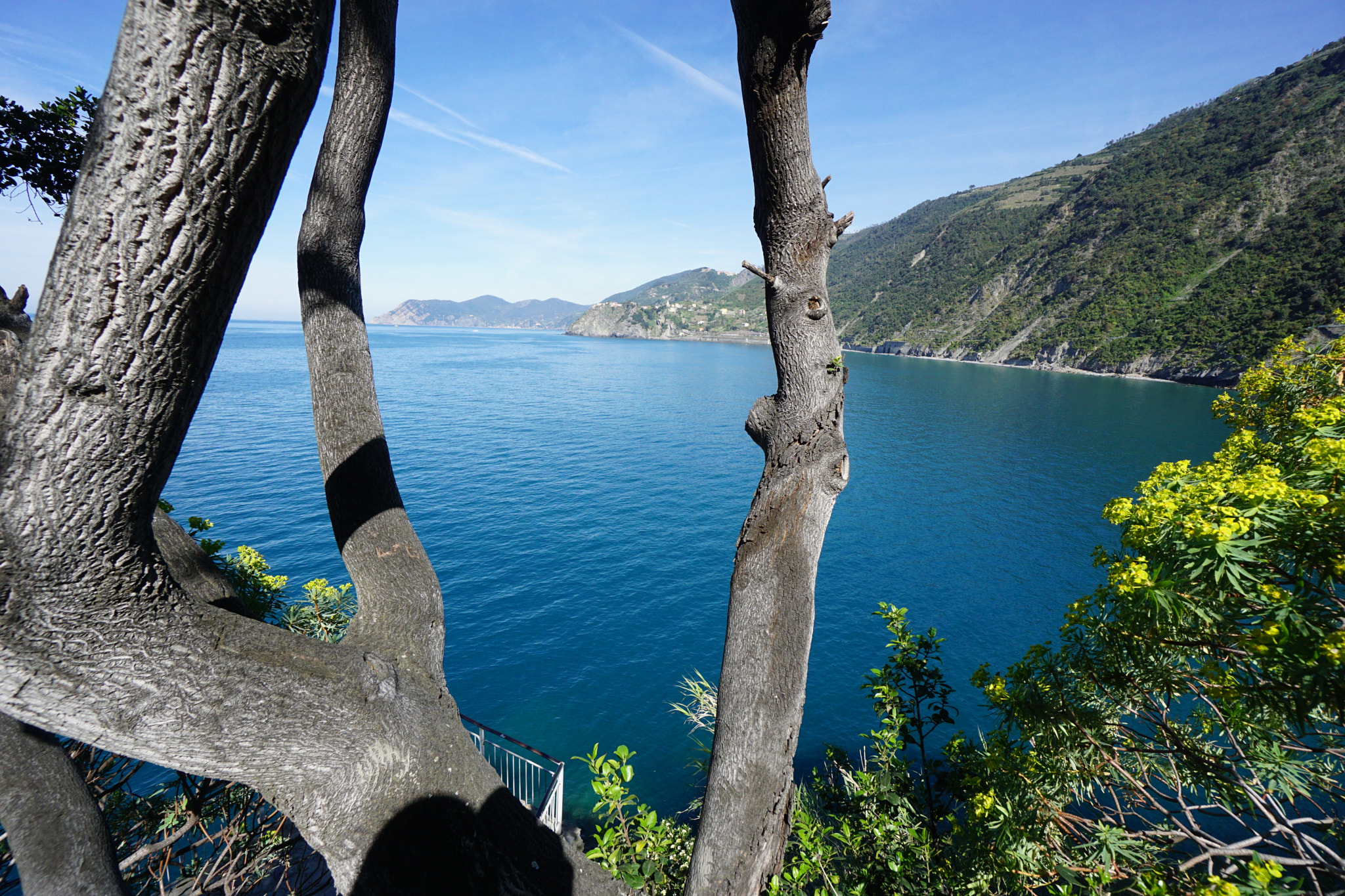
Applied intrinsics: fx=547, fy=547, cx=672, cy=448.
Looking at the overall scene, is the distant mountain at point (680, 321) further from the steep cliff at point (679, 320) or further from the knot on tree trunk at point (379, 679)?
the knot on tree trunk at point (379, 679)

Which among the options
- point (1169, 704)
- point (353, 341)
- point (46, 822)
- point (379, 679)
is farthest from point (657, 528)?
point (379, 679)

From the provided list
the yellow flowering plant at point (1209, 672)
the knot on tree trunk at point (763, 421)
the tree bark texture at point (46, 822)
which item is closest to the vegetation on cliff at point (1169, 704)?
the yellow flowering plant at point (1209, 672)

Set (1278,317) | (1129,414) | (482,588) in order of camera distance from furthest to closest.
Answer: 1. (1278,317)
2. (1129,414)
3. (482,588)

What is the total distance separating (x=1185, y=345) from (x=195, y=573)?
82333 millimetres

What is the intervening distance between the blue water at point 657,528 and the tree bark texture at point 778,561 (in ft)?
31.4

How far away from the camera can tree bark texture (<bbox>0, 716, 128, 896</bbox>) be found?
7.70 ft

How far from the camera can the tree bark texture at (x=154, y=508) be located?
90cm

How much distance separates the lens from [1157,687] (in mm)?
3861

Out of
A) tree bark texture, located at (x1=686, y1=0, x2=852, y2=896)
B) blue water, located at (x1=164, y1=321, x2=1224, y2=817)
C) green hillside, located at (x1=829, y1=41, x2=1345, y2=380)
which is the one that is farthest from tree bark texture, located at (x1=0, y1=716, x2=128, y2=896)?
green hillside, located at (x1=829, y1=41, x2=1345, y2=380)

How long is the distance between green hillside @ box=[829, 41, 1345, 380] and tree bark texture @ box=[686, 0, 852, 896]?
214ft

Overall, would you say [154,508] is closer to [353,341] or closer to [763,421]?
[353,341]

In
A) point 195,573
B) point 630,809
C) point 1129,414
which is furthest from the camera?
point 1129,414

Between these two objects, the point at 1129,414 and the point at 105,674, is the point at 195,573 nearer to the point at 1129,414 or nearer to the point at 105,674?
the point at 105,674

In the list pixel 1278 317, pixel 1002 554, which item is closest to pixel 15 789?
pixel 1002 554
